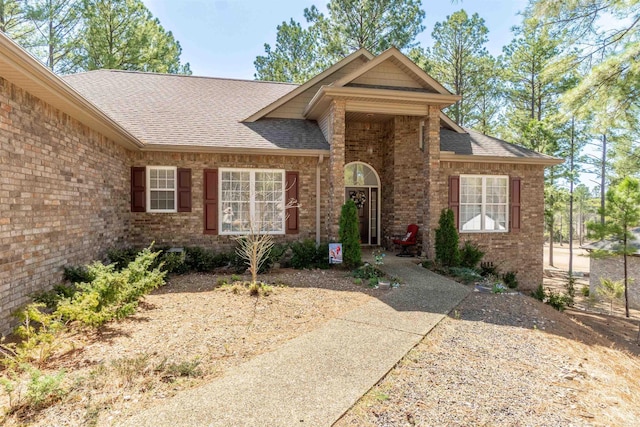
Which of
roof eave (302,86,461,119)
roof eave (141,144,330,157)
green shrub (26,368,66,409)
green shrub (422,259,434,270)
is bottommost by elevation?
green shrub (26,368,66,409)

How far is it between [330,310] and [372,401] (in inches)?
98.6

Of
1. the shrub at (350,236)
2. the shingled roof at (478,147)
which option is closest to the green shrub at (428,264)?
the shrub at (350,236)

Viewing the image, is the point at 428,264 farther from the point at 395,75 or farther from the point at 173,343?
the point at 173,343

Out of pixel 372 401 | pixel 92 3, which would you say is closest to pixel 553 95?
pixel 372 401

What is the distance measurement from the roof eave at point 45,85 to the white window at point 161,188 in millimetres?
2344

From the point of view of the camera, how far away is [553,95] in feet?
65.9

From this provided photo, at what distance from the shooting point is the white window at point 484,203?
10.6m

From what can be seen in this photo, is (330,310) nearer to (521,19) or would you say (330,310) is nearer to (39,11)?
(521,19)

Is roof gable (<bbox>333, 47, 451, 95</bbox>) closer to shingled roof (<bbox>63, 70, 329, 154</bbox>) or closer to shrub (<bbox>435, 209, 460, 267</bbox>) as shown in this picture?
shingled roof (<bbox>63, 70, 329, 154</bbox>)

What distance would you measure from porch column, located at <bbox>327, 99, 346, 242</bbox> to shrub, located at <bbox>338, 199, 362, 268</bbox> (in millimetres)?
511

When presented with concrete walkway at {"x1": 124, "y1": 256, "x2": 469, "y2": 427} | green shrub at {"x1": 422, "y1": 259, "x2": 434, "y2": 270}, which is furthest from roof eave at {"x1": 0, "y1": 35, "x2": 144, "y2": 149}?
green shrub at {"x1": 422, "y1": 259, "x2": 434, "y2": 270}

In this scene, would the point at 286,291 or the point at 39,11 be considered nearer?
the point at 286,291

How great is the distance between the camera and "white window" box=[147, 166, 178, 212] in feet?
29.7

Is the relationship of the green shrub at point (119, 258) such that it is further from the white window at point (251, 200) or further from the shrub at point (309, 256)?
the shrub at point (309, 256)
